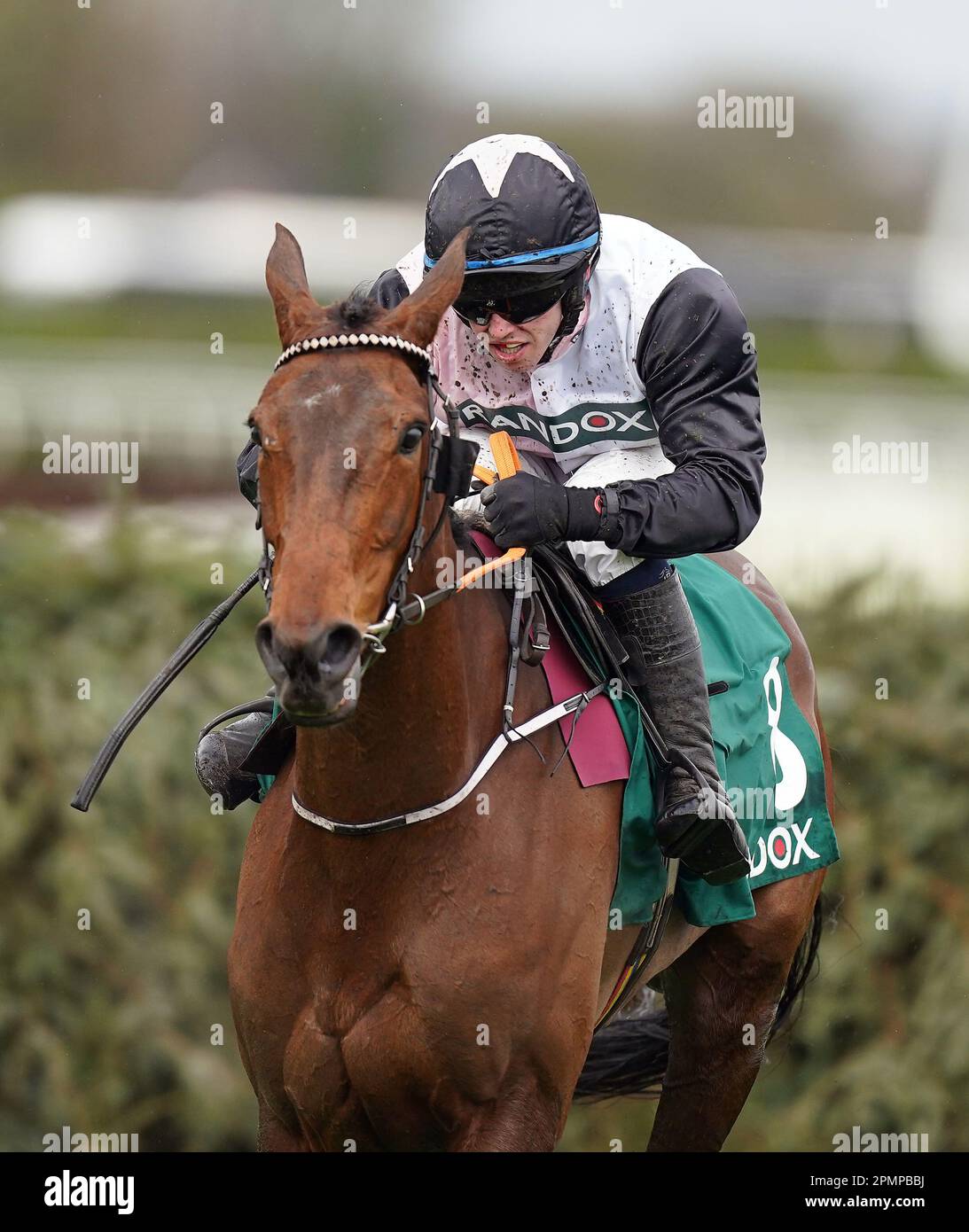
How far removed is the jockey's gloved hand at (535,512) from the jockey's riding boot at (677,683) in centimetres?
51

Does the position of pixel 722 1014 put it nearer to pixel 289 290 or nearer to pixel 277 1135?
pixel 277 1135

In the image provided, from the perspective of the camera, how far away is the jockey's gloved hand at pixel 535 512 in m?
3.34

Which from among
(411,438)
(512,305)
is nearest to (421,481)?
(411,438)

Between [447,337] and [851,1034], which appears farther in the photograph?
[851,1034]

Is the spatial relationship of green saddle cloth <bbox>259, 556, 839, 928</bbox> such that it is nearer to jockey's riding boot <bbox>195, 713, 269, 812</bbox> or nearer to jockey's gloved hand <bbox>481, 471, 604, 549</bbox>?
jockey's riding boot <bbox>195, 713, 269, 812</bbox>

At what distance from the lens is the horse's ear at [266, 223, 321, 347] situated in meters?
3.22

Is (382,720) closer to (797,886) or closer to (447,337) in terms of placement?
Answer: (447,337)

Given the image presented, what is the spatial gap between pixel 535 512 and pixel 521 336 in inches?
18.6

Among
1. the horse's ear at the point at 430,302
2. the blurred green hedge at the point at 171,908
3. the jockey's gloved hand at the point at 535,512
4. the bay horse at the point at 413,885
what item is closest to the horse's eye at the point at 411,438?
the bay horse at the point at 413,885

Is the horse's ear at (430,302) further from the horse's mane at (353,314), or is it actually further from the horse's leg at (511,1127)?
the horse's leg at (511,1127)

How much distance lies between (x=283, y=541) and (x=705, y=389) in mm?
1172
